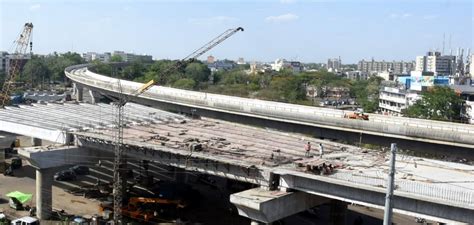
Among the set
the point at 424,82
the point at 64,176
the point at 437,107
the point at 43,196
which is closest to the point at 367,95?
the point at 424,82

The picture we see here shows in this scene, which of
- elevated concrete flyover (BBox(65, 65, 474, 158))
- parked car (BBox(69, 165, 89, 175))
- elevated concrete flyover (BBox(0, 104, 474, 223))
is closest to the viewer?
elevated concrete flyover (BBox(0, 104, 474, 223))

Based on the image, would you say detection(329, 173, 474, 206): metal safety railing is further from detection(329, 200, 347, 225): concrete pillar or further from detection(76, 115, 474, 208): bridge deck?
detection(329, 200, 347, 225): concrete pillar

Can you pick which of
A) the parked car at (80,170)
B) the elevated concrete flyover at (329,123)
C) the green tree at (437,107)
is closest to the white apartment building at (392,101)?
the green tree at (437,107)

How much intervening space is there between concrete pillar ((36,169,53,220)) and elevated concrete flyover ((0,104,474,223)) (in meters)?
0.27

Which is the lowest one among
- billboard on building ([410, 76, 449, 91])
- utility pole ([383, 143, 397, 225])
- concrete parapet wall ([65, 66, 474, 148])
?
concrete parapet wall ([65, 66, 474, 148])

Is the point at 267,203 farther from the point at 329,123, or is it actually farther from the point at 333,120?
the point at 329,123

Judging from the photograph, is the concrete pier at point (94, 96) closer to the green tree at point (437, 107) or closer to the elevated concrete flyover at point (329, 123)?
the elevated concrete flyover at point (329, 123)

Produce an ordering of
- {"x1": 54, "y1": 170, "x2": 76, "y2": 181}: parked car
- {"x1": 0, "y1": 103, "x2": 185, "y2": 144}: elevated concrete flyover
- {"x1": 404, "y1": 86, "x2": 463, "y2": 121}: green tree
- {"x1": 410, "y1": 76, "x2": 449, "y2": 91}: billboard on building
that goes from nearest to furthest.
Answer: {"x1": 0, "y1": 103, "x2": 185, "y2": 144}: elevated concrete flyover → {"x1": 54, "y1": 170, "x2": 76, "y2": 181}: parked car → {"x1": 404, "y1": 86, "x2": 463, "y2": 121}: green tree → {"x1": 410, "y1": 76, "x2": 449, "y2": 91}: billboard on building

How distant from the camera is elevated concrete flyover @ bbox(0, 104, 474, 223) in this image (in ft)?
79.7

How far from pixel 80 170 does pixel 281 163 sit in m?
24.4

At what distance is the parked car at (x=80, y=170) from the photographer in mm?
46969

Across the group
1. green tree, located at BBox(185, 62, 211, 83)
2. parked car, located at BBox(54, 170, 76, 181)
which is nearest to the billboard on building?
green tree, located at BBox(185, 62, 211, 83)

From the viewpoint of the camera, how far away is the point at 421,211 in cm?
2411

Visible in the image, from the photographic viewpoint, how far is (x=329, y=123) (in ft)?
155
